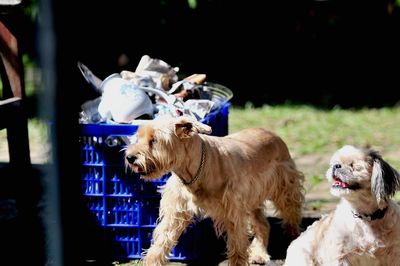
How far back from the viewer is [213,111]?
3.78m

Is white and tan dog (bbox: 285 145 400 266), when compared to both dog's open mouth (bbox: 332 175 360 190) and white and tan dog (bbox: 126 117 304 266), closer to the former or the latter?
dog's open mouth (bbox: 332 175 360 190)

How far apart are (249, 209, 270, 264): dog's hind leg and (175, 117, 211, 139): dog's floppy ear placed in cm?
86

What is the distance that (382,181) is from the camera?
2.68m

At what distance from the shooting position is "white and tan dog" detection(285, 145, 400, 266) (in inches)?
109

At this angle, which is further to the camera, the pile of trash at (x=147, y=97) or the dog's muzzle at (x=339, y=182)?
the pile of trash at (x=147, y=97)

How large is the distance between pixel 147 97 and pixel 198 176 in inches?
28.9

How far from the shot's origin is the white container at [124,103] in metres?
3.47

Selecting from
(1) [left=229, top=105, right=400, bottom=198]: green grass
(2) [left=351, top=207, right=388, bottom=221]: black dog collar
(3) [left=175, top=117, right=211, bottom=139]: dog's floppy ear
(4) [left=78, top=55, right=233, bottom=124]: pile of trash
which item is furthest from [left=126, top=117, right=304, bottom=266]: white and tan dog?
(1) [left=229, top=105, right=400, bottom=198]: green grass

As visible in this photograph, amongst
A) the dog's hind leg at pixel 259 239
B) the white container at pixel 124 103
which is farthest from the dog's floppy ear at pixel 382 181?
the white container at pixel 124 103

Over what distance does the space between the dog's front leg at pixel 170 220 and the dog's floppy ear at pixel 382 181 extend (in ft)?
2.96

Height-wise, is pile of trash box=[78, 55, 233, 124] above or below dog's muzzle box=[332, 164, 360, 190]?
above

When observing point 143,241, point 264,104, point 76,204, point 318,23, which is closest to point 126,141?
point 143,241

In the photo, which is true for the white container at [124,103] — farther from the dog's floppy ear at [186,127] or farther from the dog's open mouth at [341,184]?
the dog's open mouth at [341,184]

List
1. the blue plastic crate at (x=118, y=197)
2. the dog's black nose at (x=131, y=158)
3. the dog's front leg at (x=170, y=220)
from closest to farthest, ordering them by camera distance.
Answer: the dog's black nose at (x=131, y=158), the dog's front leg at (x=170, y=220), the blue plastic crate at (x=118, y=197)
